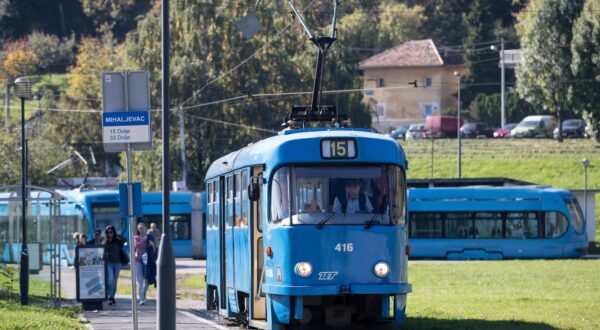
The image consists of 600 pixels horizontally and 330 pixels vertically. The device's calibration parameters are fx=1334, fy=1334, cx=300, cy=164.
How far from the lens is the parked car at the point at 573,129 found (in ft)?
306

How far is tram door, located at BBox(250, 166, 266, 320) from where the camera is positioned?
1966cm

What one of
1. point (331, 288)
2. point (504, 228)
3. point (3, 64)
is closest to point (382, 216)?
point (331, 288)

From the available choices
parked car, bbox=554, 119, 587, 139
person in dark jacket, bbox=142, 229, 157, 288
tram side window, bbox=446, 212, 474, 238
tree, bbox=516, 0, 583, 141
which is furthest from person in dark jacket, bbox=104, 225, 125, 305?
parked car, bbox=554, 119, 587, 139

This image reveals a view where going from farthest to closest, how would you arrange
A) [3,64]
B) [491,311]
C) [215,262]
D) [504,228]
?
[3,64] → [504,228] → [215,262] → [491,311]

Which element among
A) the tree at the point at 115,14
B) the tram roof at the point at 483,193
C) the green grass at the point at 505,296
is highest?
the tree at the point at 115,14

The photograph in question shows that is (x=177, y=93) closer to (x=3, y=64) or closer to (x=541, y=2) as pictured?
(x=541, y=2)

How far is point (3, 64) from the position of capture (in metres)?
109

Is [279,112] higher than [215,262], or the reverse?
[279,112]

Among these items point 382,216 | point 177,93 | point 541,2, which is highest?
point 541,2

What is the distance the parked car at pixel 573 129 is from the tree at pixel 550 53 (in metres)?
8.71

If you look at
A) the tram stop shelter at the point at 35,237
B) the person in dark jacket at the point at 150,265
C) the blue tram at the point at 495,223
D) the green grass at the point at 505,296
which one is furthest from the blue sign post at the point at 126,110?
the blue tram at the point at 495,223

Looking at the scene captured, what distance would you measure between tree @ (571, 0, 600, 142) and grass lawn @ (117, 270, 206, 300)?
41.0 meters

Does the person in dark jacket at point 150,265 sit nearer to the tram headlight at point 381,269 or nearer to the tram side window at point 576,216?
the tram headlight at point 381,269

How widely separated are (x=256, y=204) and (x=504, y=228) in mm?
32966
